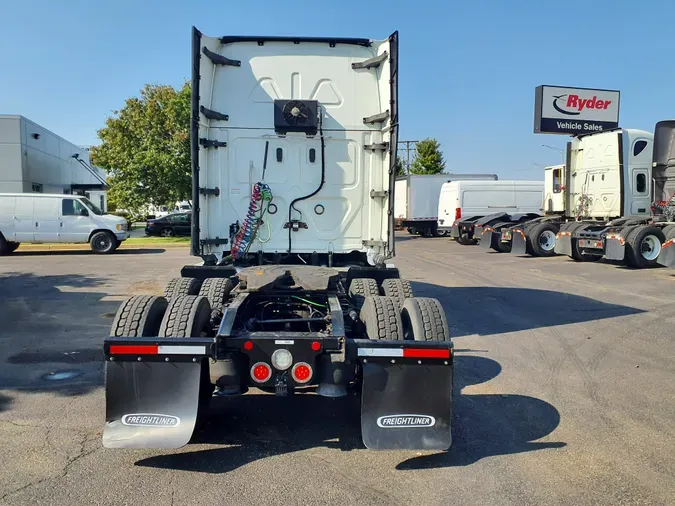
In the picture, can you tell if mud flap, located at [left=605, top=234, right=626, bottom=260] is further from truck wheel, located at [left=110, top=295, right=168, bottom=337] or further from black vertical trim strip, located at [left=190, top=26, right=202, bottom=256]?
truck wheel, located at [left=110, top=295, right=168, bottom=337]

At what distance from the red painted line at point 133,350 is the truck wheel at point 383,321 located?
61.4 inches

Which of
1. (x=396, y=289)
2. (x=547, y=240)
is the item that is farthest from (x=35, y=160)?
(x=396, y=289)

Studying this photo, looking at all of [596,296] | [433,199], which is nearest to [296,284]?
[596,296]

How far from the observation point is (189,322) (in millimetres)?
4156

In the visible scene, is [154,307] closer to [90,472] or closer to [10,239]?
[90,472]

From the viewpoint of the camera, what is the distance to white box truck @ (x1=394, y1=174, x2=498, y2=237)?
98.5 ft

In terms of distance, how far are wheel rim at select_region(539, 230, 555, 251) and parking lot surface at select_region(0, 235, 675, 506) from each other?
1017 cm

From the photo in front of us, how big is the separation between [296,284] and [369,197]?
2.44m

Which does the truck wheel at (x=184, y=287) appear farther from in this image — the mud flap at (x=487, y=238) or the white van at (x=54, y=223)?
the mud flap at (x=487, y=238)

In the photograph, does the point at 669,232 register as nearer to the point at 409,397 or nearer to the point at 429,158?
the point at 409,397

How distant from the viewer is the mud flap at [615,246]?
47.6 feet

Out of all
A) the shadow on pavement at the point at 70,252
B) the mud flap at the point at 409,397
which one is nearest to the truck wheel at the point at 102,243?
the shadow on pavement at the point at 70,252

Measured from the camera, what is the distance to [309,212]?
7.27 meters

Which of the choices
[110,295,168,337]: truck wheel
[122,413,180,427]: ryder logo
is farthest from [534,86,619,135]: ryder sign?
[122,413,180,427]: ryder logo
